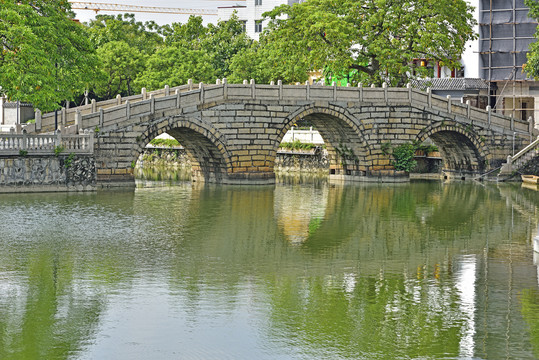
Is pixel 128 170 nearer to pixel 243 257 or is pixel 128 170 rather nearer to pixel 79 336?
pixel 243 257

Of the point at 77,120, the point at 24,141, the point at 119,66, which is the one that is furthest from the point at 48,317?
the point at 119,66

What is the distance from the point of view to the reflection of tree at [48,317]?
14.4 m

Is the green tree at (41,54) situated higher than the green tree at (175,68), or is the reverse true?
the green tree at (175,68)

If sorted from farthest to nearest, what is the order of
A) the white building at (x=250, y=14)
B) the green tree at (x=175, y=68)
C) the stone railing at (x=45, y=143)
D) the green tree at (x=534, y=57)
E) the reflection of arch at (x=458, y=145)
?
the white building at (x=250, y=14)
the green tree at (x=175, y=68)
the reflection of arch at (x=458, y=145)
the green tree at (x=534, y=57)
the stone railing at (x=45, y=143)

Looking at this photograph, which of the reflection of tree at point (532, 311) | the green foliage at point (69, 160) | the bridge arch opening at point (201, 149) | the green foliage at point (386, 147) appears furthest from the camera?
the green foliage at point (386, 147)

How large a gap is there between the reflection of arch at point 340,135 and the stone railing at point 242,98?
2.13ft

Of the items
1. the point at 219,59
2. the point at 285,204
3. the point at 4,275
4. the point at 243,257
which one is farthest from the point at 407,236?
the point at 219,59

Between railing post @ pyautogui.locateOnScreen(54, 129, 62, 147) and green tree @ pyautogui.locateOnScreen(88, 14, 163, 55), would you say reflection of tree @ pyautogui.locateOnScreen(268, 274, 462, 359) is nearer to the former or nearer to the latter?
railing post @ pyautogui.locateOnScreen(54, 129, 62, 147)

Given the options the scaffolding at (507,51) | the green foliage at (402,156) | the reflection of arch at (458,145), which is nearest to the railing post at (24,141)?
the green foliage at (402,156)

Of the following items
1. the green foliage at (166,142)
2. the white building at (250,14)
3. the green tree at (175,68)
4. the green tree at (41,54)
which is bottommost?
the green foliage at (166,142)

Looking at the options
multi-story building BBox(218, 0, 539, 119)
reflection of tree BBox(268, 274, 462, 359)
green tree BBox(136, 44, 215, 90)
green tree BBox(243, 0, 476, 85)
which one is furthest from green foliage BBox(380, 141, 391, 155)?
reflection of tree BBox(268, 274, 462, 359)

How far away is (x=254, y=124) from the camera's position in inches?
1644

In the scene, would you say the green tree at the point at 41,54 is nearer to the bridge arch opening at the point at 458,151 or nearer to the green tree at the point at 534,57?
the bridge arch opening at the point at 458,151

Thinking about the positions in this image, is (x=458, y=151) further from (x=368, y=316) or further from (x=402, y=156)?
(x=368, y=316)
